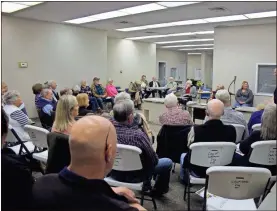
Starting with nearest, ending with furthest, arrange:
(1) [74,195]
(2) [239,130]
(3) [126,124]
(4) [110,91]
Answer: (1) [74,195] < (3) [126,124] < (2) [239,130] < (4) [110,91]

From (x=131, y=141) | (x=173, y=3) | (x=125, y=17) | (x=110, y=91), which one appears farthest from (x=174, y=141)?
(x=110, y=91)

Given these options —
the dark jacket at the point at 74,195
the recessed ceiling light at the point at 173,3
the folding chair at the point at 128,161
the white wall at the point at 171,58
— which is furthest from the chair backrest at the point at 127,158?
the white wall at the point at 171,58

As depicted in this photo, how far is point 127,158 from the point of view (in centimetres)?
214

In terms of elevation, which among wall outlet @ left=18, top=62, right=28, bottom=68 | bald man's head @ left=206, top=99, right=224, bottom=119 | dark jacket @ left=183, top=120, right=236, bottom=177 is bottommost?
dark jacket @ left=183, top=120, right=236, bottom=177

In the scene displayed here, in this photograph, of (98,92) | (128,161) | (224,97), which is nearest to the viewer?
(128,161)

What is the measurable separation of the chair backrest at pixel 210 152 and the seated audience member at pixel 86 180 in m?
1.21

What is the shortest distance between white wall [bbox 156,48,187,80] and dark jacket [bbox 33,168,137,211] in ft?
47.4

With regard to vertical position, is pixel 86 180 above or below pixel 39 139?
above

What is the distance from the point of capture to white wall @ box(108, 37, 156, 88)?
10805 millimetres

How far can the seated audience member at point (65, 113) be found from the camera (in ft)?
8.00

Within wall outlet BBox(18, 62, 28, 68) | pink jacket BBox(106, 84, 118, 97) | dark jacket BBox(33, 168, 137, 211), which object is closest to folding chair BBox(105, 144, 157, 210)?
dark jacket BBox(33, 168, 137, 211)

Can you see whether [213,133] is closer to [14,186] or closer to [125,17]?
[14,186]

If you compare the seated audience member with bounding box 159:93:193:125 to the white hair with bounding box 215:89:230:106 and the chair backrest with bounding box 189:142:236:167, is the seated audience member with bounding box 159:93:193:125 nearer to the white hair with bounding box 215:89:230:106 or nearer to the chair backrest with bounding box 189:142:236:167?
the white hair with bounding box 215:89:230:106

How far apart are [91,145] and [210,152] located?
1432 millimetres
